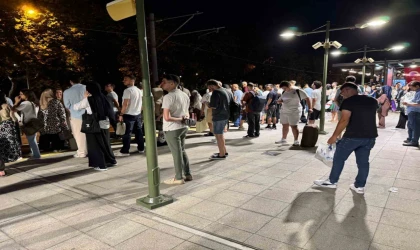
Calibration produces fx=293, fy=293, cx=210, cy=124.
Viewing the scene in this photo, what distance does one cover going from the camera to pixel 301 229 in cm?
329

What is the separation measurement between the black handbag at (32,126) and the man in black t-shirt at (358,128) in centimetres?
614

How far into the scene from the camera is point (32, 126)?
21.6 ft

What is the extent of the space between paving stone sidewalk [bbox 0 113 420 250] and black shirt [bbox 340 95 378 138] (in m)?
0.93

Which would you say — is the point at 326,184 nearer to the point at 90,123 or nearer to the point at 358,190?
the point at 358,190

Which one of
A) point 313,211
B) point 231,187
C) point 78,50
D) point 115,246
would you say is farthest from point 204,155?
point 78,50

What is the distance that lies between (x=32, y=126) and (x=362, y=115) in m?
6.58

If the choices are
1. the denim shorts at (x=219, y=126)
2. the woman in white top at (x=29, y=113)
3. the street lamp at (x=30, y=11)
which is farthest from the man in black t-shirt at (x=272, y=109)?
the street lamp at (x=30, y=11)

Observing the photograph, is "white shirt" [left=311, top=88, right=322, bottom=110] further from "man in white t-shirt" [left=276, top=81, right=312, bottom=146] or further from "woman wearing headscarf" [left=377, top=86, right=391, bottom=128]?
"man in white t-shirt" [left=276, top=81, right=312, bottom=146]

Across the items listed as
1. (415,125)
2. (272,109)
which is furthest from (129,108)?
(415,125)

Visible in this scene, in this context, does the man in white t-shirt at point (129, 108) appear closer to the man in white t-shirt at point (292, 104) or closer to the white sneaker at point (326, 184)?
the man in white t-shirt at point (292, 104)

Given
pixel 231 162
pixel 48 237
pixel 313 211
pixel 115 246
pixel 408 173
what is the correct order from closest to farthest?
pixel 115 246 → pixel 48 237 → pixel 313 211 → pixel 408 173 → pixel 231 162

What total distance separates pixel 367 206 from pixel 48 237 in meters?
3.90

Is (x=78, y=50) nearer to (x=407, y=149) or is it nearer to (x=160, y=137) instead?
(x=160, y=137)

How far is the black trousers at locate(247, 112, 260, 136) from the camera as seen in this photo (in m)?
8.98
